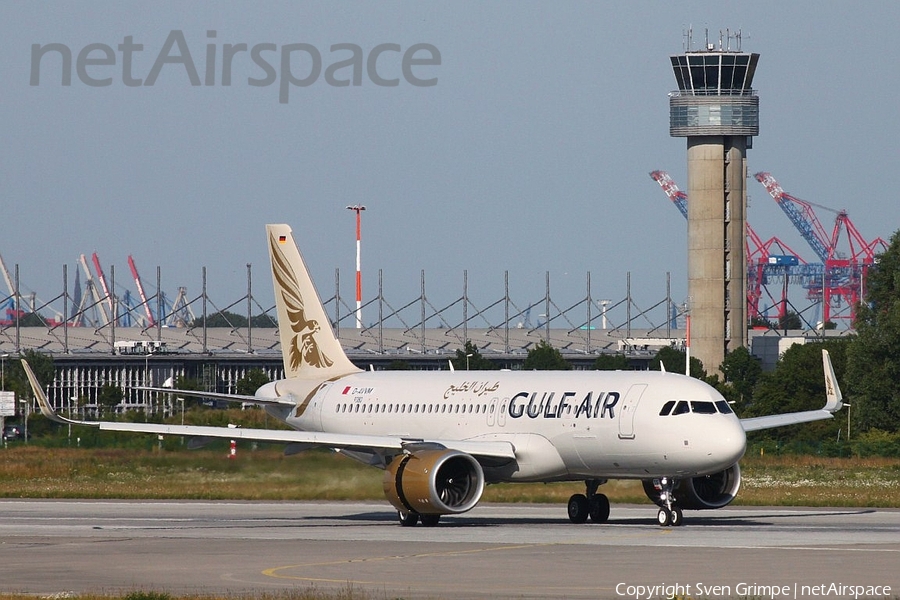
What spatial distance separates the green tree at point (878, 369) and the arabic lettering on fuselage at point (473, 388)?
61962 millimetres

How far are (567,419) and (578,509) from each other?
2.47 metres

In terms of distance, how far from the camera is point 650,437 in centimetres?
3938

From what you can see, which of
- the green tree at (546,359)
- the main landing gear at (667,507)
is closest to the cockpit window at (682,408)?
the main landing gear at (667,507)

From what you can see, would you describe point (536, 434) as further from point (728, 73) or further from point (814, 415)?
point (728, 73)

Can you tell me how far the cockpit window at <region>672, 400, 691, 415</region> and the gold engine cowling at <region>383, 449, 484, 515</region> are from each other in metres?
5.00

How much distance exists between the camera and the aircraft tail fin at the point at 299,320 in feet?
168

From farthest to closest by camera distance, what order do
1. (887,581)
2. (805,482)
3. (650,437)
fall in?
(805,482), (650,437), (887,581)

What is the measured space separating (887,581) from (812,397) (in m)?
99.3

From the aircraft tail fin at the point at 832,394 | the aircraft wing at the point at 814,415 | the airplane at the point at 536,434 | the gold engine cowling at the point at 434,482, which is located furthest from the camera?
the aircraft tail fin at the point at 832,394

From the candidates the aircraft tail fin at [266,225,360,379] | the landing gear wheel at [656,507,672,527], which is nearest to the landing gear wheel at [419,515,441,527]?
the landing gear wheel at [656,507,672,527]

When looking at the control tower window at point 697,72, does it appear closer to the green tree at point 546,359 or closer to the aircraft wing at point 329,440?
the green tree at point 546,359

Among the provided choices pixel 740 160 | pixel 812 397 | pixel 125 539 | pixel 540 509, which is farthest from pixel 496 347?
pixel 125 539

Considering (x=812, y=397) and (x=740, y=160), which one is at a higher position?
(x=740, y=160)

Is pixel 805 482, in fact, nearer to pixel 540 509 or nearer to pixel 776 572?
pixel 540 509
